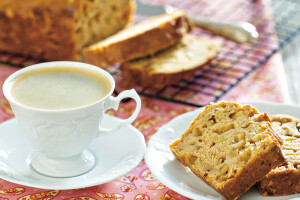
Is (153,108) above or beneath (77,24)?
beneath

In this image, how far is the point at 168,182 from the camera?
1.71 m

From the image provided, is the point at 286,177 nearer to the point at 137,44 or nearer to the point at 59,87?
the point at 59,87

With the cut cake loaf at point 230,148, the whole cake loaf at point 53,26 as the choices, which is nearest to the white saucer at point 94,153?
the cut cake loaf at point 230,148

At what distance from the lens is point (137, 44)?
9.14ft

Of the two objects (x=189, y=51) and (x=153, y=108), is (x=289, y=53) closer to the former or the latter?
(x=189, y=51)

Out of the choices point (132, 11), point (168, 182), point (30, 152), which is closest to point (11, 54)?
point (132, 11)

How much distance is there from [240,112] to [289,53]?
1.60 m

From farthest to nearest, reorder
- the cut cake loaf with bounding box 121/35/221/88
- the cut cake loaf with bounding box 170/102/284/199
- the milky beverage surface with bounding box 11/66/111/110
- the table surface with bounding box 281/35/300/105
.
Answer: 1. the table surface with bounding box 281/35/300/105
2. the cut cake loaf with bounding box 121/35/221/88
3. the milky beverage surface with bounding box 11/66/111/110
4. the cut cake loaf with bounding box 170/102/284/199

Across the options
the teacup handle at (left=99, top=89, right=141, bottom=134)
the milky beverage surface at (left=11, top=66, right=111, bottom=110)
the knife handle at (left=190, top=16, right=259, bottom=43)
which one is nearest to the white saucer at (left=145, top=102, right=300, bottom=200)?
the teacup handle at (left=99, top=89, right=141, bottom=134)

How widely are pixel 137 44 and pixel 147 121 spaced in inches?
21.9

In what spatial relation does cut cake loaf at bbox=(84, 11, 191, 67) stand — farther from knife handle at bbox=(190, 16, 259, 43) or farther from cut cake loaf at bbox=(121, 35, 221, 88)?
knife handle at bbox=(190, 16, 259, 43)

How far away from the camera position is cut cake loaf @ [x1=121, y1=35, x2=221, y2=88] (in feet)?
8.83

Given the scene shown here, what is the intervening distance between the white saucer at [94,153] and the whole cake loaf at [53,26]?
3.15 feet

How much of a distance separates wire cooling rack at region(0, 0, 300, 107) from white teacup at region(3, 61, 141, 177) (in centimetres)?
72
